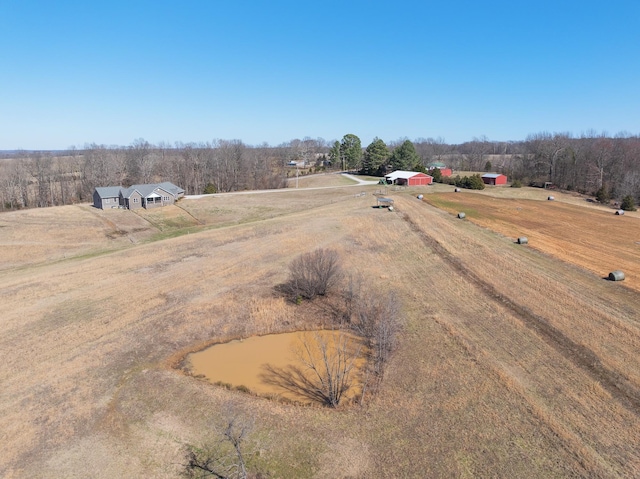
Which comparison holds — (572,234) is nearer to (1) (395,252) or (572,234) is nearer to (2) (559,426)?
(1) (395,252)

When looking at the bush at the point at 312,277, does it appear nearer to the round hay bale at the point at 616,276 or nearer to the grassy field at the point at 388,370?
the grassy field at the point at 388,370

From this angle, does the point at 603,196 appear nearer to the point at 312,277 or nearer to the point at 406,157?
the point at 406,157

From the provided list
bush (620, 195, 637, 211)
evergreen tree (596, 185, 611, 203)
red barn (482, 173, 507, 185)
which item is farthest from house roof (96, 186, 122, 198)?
evergreen tree (596, 185, 611, 203)

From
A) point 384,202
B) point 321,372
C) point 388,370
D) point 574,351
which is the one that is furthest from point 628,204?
point 321,372

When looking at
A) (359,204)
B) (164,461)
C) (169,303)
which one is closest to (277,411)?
(164,461)

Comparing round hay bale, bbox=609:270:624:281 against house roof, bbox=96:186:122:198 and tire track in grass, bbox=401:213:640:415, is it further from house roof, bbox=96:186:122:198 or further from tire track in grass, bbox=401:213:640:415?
house roof, bbox=96:186:122:198
